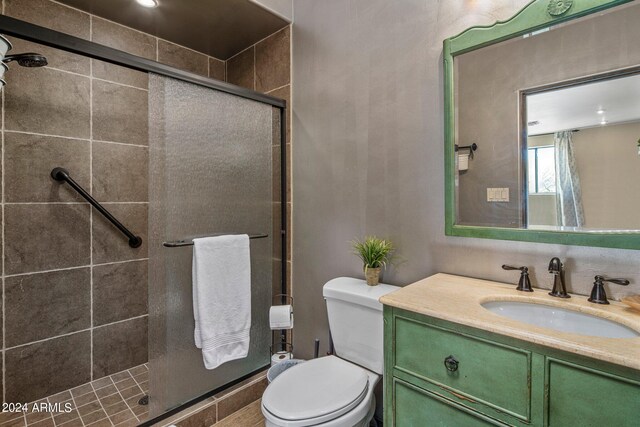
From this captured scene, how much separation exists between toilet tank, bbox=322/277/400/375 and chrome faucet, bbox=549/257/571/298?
0.60m

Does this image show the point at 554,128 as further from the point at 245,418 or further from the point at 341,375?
the point at 245,418

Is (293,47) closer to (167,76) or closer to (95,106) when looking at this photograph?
(167,76)

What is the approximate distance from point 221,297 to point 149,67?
3.65 feet

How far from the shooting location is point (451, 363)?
0.90 meters

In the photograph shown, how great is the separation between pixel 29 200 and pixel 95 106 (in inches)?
26.0

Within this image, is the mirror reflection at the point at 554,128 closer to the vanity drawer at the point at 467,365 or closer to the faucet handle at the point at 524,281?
the faucet handle at the point at 524,281

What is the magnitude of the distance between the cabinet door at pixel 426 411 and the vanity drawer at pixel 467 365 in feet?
0.14

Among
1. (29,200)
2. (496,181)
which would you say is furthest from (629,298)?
(29,200)

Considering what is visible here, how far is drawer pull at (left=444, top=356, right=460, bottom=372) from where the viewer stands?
90 centimetres

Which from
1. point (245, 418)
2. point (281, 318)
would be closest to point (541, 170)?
point (281, 318)

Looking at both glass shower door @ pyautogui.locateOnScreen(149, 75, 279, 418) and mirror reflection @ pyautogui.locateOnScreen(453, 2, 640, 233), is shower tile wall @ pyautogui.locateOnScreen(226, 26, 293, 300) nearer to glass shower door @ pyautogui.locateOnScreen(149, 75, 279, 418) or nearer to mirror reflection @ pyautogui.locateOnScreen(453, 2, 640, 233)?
glass shower door @ pyautogui.locateOnScreen(149, 75, 279, 418)

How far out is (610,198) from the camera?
1006 mm

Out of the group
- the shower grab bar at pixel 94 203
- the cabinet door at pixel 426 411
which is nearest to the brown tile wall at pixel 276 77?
the shower grab bar at pixel 94 203

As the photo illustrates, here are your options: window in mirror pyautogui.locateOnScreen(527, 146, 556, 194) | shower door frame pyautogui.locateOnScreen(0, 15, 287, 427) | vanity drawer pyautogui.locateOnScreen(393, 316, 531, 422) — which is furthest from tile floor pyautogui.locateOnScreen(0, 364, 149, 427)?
window in mirror pyautogui.locateOnScreen(527, 146, 556, 194)
